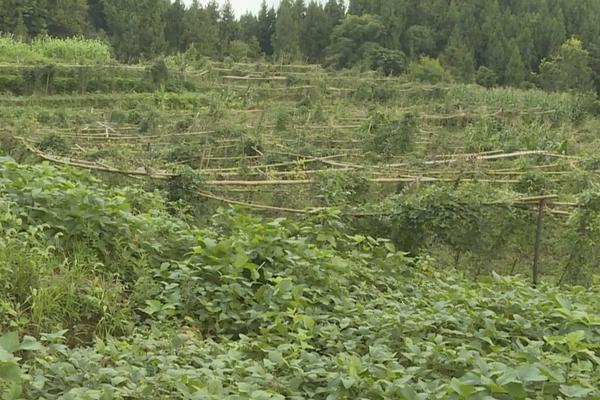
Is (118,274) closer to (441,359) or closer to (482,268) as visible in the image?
(441,359)

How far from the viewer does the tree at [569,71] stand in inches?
1235

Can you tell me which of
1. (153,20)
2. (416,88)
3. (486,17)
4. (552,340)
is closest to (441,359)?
(552,340)

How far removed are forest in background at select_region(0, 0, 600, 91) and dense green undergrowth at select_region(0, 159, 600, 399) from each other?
24169mm

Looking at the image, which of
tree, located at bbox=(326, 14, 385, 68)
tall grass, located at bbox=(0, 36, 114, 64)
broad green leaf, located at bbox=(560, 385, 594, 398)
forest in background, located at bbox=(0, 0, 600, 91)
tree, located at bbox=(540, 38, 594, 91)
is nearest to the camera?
broad green leaf, located at bbox=(560, 385, 594, 398)

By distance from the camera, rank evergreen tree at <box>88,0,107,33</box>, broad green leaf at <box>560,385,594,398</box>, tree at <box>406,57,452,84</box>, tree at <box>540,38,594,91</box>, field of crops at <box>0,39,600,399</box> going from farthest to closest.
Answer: evergreen tree at <box>88,0,107,33</box>, tree at <box>540,38,594,91</box>, tree at <box>406,57,452,84</box>, field of crops at <box>0,39,600,399</box>, broad green leaf at <box>560,385,594,398</box>

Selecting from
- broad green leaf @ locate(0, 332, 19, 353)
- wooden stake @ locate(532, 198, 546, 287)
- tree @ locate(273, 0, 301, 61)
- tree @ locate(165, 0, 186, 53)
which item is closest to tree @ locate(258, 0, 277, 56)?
tree @ locate(273, 0, 301, 61)

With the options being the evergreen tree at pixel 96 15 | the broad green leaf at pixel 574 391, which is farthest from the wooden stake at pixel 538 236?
the evergreen tree at pixel 96 15

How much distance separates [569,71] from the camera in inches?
1244

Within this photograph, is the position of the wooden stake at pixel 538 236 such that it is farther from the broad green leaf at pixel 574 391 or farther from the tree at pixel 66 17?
the tree at pixel 66 17

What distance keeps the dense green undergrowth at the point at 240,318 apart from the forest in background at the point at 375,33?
24169 mm

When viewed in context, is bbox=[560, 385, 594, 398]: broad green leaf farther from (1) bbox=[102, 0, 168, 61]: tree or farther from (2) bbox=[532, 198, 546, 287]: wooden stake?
(1) bbox=[102, 0, 168, 61]: tree

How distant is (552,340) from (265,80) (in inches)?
843

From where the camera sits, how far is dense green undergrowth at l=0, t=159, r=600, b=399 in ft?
7.27

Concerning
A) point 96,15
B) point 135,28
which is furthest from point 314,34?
point 96,15
